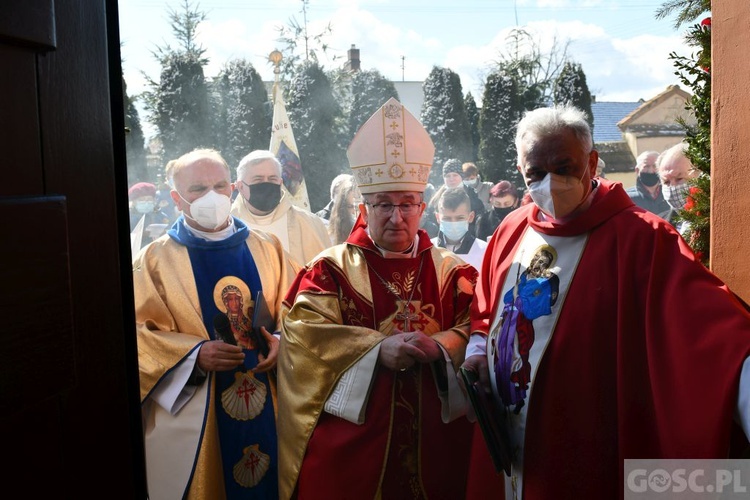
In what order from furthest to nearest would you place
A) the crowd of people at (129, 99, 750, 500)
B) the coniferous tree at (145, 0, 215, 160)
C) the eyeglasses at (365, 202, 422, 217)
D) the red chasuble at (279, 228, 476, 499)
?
the coniferous tree at (145, 0, 215, 160)
the eyeglasses at (365, 202, 422, 217)
the red chasuble at (279, 228, 476, 499)
the crowd of people at (129, 99, 750, 500)

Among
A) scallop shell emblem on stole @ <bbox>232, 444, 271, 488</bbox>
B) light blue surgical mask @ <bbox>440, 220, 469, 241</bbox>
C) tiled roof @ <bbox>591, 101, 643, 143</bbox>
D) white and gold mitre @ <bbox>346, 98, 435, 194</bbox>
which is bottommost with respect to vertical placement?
scallop shell emblem on stole @ <bbox>232, 444, 271, 488</bbox>

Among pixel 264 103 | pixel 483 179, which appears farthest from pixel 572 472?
pixel 264 103

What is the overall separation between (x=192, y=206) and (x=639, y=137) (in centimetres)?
295

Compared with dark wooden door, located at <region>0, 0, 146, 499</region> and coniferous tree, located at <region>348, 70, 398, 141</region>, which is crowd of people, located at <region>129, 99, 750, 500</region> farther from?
dark wooden door, located at <region>0, 0, 146, 499</region>

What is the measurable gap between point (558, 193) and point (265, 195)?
189 cm

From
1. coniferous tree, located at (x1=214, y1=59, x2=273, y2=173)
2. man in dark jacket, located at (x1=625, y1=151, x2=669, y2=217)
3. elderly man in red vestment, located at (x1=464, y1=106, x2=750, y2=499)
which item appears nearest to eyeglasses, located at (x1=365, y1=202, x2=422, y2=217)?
elderly man in red vestment, located at (x1=464, y1=106, x2=750, y2=499)

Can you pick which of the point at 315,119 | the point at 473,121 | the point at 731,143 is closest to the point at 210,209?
the point at 315,119

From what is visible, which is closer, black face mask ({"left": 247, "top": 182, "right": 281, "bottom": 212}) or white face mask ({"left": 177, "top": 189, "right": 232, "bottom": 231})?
white face mask ({"left": 177, "top": 189, "right": 232, "bottom": 231})

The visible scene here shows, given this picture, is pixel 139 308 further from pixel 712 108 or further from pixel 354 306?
pixel 712 108

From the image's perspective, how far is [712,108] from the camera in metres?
3.08

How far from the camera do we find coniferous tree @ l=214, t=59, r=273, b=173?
4.21 metres

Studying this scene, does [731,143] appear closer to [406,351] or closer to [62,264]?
[406,351]

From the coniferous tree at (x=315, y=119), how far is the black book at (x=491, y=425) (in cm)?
182

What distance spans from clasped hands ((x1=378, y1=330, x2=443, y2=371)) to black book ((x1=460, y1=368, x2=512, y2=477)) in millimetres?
231
